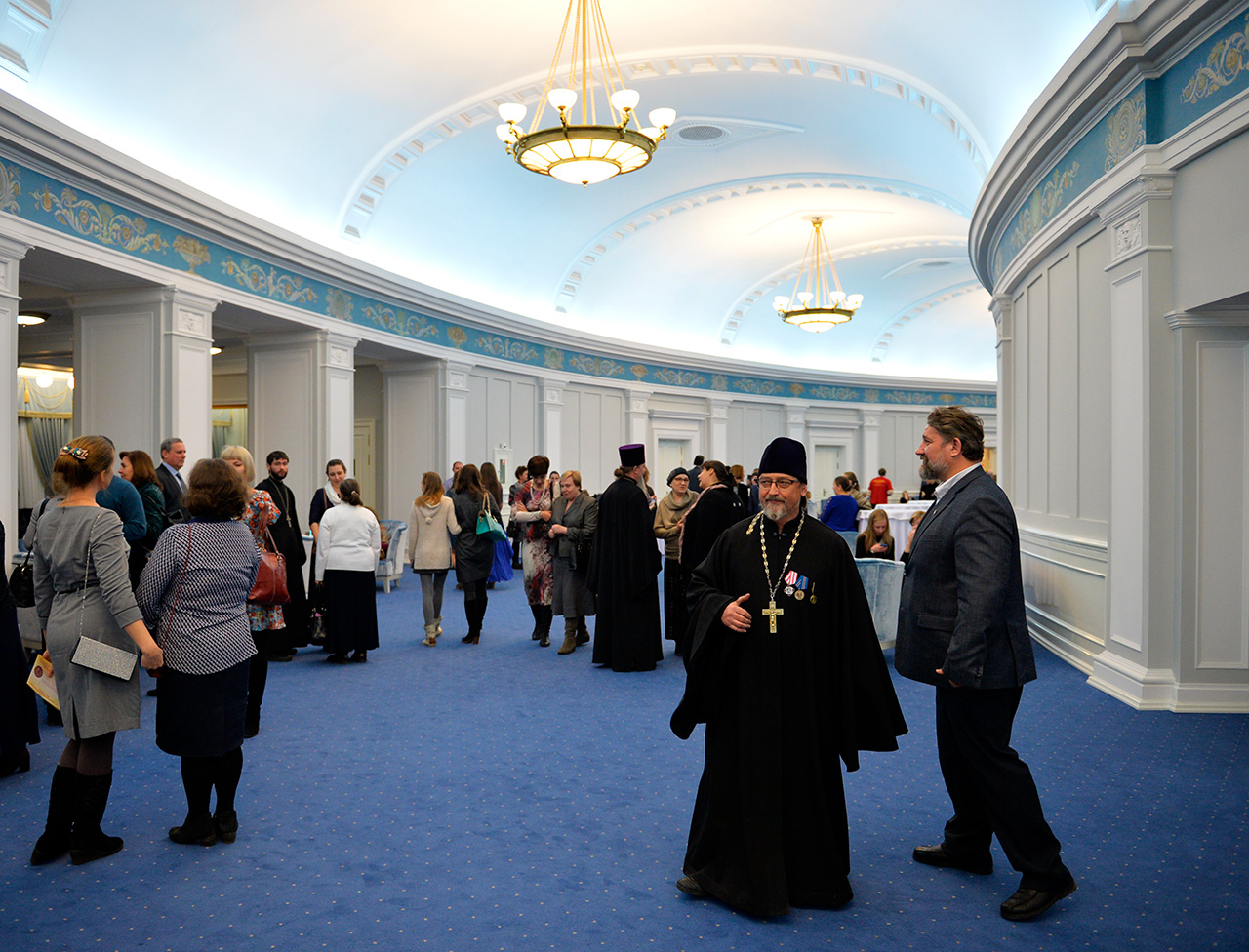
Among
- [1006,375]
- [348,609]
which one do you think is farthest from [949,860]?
[1006,375]

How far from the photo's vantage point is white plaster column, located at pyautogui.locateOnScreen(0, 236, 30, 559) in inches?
277

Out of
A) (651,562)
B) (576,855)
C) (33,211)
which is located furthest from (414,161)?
(576,855)

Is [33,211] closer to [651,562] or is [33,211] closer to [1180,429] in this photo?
[651,562]

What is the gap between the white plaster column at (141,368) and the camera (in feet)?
29.9

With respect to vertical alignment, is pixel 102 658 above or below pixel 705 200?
below

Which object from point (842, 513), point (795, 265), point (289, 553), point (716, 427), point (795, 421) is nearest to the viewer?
point (289, 553)

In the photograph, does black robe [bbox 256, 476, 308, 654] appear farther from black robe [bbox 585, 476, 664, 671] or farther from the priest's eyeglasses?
the priest's eyeglasses

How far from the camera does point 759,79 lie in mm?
10383

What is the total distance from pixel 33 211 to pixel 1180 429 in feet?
28.5

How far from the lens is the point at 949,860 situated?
130 inches

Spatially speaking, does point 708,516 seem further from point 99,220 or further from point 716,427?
point 716,427

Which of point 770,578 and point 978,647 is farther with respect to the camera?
point 770,578

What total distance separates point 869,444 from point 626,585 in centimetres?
1796

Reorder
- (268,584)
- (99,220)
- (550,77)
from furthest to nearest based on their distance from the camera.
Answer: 1. (550,77)
2. (99,220)
3. (268,584)
